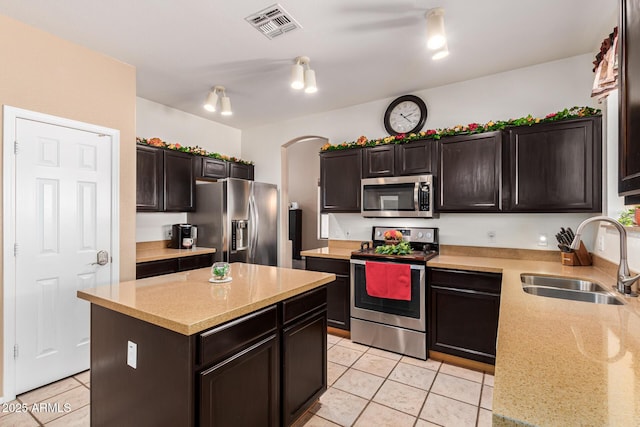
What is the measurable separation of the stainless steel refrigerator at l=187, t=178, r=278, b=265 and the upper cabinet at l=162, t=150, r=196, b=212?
6.6 inches

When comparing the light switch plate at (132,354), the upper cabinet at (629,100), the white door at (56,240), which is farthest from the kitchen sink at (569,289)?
the white door at (56,240)

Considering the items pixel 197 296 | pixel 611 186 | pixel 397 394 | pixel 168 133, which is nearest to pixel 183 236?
pixel 168 133

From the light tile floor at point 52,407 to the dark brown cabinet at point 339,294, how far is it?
2.23 metres

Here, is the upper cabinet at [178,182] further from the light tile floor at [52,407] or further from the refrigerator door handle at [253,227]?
the light tile floor at [52,407]

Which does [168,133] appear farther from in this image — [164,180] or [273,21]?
[273,21]

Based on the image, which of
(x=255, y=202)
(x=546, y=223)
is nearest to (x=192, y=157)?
(x=255, y=202)

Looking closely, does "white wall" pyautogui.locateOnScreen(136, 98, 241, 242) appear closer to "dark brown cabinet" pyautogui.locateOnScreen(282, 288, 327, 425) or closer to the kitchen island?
the kitchen island

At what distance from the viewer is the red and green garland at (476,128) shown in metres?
2.62

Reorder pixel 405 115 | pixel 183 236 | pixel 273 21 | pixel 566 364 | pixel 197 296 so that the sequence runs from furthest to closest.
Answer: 1. pixel 183 236
2. pixel 405 115
3. pixel 273 21
4. pixel 197 296
5. pixel 566 364

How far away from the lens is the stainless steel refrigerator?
4035mm

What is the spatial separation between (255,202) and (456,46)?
9.86ft

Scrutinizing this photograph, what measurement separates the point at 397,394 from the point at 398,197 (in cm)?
187

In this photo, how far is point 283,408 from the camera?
180 cm

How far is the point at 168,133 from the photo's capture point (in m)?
4.21
